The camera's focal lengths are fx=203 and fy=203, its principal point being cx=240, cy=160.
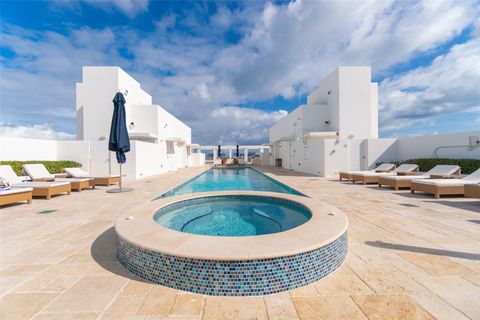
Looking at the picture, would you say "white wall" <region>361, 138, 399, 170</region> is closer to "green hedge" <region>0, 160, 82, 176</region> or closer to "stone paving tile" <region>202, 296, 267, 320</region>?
"stone paving tile" <region>202, 296, 267, 320</region>

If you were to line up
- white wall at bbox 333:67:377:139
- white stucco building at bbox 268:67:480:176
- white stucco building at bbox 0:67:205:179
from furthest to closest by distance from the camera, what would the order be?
1. white wall at bbox 333:67:377:139
2. white stucco building at bbox 268:67:480:176
3. white stucco building at bbox 0:67:205:179

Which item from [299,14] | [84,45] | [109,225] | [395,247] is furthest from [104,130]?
[395,247]

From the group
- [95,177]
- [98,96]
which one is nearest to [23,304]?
[95,177]

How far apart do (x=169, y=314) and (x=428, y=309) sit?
7.17 ft

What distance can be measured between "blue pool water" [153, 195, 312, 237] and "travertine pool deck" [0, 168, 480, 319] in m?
1.09

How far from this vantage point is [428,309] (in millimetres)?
1724

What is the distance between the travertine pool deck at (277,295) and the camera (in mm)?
1707

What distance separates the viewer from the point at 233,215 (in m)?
5.05

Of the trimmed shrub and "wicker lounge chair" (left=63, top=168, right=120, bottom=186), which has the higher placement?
the trimmed shrub

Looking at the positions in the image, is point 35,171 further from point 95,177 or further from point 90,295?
point 90,295

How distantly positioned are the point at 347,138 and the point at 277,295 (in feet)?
50.6

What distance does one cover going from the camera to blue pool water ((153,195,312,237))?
404 cm

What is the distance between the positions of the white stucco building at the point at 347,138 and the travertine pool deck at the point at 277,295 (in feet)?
29.7

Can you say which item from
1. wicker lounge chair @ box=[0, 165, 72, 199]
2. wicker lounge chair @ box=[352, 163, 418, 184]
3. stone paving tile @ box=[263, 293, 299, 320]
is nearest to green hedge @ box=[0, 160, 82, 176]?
wicker lounge chair @ box=[0, 165, 72, 199]
